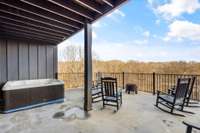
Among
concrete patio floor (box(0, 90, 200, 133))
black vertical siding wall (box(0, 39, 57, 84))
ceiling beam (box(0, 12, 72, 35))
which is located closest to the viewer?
concrete patio floor (box(0, 90, 200, 133))

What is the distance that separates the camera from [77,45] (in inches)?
459

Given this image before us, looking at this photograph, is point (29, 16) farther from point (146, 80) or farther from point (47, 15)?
point (146, 80)

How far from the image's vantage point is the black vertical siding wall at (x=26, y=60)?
16.1ft

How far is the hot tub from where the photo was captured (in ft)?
12.6

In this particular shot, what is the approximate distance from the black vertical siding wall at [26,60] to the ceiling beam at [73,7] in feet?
9.79

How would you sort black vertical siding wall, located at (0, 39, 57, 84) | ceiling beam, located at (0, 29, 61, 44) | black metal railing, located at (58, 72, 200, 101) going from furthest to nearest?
black metal railing, located at (58, 72, 200, 101) < black vertical siding wall, located at (0, 39, 57, 84) < ceiling beam, located at (0, 29, 61, 44)

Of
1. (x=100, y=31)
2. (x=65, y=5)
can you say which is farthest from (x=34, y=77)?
(x=100, y=31)

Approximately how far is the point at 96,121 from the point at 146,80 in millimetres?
4488

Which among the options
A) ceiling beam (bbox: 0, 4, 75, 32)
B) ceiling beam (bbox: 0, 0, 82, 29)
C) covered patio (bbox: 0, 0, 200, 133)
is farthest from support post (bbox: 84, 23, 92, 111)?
ceiling beam (bbox: 0, 4, 75, 32)

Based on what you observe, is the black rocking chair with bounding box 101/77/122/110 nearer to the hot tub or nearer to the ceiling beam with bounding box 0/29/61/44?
the hot tub

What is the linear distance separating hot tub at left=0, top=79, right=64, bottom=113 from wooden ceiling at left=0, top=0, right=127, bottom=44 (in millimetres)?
1837

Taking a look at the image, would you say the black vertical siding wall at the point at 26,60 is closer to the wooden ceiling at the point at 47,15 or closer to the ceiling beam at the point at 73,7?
the wooden ceiling at the point at 47,15

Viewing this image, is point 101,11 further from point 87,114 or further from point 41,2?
point 87,114

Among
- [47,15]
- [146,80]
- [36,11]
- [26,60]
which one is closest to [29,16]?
[36,11]
